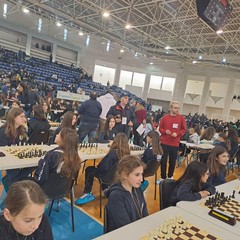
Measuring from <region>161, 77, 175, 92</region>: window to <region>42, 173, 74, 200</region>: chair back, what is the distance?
23.8 meters

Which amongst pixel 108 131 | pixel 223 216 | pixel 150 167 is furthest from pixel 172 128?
pixel 223 216

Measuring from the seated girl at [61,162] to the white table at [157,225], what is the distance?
A: 3.83 feet

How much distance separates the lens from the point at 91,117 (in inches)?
223

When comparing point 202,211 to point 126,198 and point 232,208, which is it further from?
point 126,198

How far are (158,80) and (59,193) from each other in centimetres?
2443

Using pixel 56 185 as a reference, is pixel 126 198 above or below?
above

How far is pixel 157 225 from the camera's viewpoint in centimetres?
171

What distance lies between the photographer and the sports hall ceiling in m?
12.4

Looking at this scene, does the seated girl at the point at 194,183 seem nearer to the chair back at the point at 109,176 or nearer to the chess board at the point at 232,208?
the chess board at the point at 232,208

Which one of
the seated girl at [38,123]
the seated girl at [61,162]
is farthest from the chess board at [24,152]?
the seated girl at [38,123]

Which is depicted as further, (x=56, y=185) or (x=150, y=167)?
(x=150, y=167)

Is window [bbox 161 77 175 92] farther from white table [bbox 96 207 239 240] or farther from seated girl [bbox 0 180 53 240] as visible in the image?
seated girl [bbox 0 180 53 240]

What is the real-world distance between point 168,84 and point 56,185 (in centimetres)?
2422

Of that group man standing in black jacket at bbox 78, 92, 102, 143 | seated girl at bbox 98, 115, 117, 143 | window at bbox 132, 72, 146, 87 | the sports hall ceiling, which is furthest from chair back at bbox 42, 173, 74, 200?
window at bbox 132, 72, 146, 87
